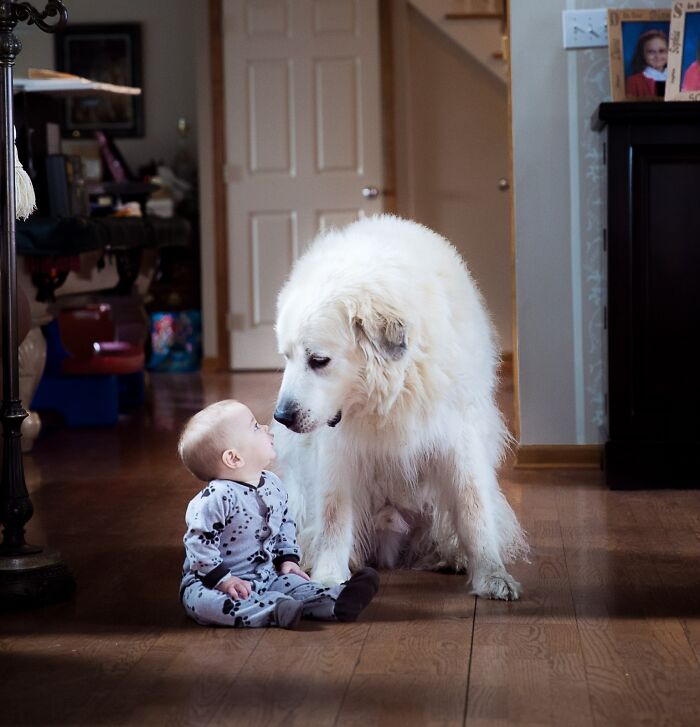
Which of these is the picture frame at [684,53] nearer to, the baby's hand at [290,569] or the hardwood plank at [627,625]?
the hardwood plank at [627,625]

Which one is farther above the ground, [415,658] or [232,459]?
[232,459]

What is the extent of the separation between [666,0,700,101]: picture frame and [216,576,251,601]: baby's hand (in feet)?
6.80

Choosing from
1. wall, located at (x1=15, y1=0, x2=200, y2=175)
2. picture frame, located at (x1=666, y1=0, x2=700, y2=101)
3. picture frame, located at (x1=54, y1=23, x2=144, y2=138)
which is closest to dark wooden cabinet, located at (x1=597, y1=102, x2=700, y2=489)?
picture frame, located at (x1=666, y1=0, x2=700, y2=101)

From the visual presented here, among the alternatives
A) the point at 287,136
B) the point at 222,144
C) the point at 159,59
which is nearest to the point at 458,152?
the point at 287,136

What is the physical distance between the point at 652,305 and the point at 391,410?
4.88ft

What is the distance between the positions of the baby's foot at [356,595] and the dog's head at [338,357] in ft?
0.92

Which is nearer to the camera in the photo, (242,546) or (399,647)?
(399,647)

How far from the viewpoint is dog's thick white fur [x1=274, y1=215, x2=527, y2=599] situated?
2162 mm

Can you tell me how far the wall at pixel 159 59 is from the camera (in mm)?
7754

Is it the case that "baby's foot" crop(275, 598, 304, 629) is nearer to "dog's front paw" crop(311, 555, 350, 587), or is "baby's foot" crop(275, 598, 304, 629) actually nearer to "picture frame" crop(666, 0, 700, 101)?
"dog's front paw" crop(311, 555, 350, 587)

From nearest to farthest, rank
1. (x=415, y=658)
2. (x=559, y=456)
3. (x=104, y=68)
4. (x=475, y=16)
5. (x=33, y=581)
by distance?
(x=415, y=658)
(x=33, y=581)
(x=559, y=456)
(x=475, y=16)
(x=104, y=68)

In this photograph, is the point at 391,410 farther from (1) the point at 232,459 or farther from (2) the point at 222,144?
(2) the point at 222,144

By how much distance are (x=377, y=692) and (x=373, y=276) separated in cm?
80

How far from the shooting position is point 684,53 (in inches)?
137
